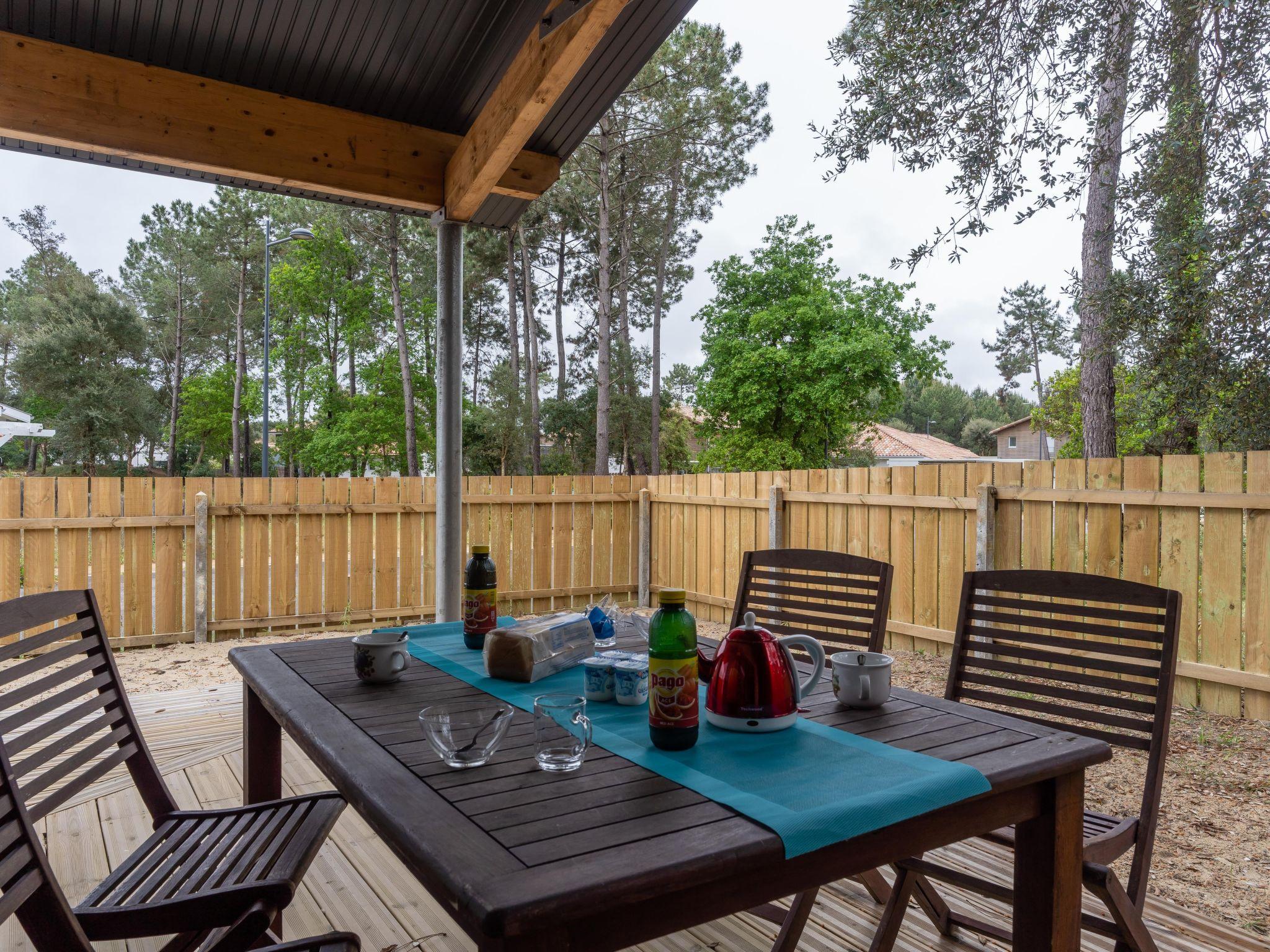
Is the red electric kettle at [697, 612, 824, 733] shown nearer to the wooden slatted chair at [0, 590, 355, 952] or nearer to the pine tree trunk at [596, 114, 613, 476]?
the wooden slatted chair at [0, 590, 355, 952]

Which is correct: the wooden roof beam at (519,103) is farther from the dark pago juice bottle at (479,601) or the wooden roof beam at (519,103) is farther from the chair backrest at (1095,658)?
the chair backrest at (1095,658)

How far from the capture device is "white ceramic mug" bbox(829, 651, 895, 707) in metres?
1.50

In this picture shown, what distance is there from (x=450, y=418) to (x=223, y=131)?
167 cm

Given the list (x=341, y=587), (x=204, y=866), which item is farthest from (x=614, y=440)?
(x=204, y=866)

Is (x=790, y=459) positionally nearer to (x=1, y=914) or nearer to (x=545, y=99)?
(x=545, y=99)

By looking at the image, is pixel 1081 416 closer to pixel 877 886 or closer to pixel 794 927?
pixel 877 886

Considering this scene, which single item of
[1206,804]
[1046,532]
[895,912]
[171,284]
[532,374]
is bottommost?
[1206,804]

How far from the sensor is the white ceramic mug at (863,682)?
4.91 feet

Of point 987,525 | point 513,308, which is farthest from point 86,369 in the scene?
point 987,525

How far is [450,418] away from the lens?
4.26 m

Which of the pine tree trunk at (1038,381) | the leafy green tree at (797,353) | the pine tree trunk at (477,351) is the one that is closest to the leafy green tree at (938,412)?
the pine tree trunk at (1038,381)

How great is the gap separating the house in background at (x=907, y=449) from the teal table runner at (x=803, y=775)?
26.5m

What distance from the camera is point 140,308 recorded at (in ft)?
81.4

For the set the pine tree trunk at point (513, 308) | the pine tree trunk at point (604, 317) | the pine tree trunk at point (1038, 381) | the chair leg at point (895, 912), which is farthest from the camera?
the pine tree trunk at point (1038, 381)
